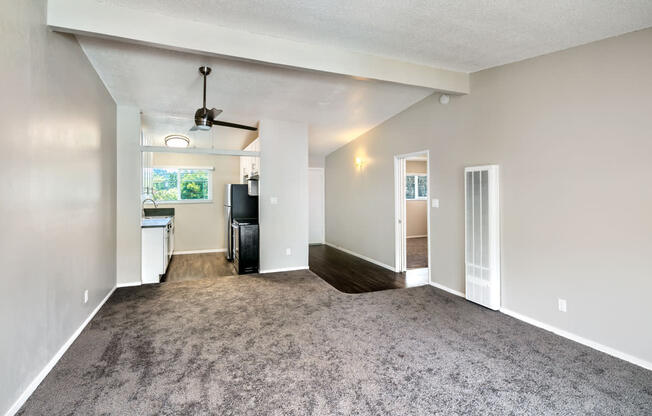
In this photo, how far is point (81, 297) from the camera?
9.86 ft

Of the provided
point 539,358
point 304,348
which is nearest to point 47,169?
point 304,348

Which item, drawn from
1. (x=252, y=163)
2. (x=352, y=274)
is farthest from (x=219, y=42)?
(x=352, y=274)

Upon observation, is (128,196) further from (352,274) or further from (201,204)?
(352,274)

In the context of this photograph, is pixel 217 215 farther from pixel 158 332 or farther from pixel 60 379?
pixel 60 379

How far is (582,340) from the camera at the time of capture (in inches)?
111

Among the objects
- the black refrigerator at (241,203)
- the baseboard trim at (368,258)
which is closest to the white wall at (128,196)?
the black refrigerator at (241,203)

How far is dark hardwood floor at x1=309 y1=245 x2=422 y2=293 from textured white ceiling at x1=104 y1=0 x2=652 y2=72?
3082 millimetres

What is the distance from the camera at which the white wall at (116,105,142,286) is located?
4.49 meters

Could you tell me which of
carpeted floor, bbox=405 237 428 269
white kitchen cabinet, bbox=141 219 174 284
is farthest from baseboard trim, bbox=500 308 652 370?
white kitchen cabinet, bbox=141 219 174 284

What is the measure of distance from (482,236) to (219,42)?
11.2 feet

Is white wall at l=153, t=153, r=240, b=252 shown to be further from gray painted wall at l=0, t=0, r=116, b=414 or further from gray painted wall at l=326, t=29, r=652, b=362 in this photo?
gray painted wall at l=326, t=29, r=652, b=362

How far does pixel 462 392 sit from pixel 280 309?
2.08m

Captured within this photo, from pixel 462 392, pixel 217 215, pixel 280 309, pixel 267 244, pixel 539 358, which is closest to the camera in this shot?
pixel 462 392

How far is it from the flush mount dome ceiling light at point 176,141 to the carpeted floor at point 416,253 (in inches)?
184
